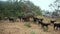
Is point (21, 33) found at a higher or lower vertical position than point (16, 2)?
lower

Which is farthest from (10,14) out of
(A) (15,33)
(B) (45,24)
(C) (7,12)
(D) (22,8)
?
(A) (15,33)

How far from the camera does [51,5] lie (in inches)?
1852

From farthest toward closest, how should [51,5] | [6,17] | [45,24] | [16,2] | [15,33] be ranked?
[51,5]
[16,2]
[6,17]
[45,24]
[15,33]

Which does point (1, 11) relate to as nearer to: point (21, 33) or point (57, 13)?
point (21, 33)

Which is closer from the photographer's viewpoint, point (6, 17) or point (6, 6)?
point (6, 17)

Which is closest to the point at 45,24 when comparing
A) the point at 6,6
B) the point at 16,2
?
the point at 6,6

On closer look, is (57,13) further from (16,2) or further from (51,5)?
(16,2)

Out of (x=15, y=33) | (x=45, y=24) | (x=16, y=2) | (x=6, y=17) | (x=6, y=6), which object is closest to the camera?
(x=15, y=33)

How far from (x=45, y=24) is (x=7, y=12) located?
14.1m

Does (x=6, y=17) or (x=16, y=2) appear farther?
(x=16, y=2)

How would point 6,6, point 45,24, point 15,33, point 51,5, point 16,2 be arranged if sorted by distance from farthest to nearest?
point 51,5, point 16,2, point 6,6, point 45,24, point 15,33

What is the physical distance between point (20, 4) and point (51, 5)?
15.4m

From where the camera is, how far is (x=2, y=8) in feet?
101

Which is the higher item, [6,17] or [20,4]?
[20,4]
